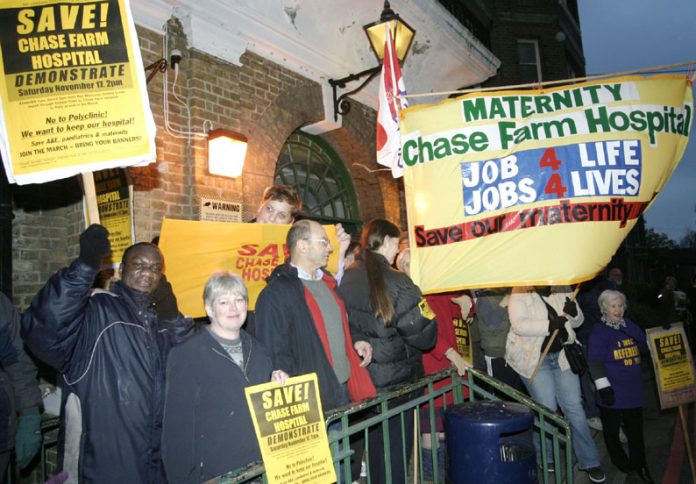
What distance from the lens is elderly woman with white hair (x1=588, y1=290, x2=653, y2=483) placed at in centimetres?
483

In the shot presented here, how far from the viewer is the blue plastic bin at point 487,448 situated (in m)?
3.24

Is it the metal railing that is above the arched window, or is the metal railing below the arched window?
below

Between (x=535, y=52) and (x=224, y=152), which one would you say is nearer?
(x=224, y=152)

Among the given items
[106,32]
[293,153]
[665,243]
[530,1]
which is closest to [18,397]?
[106,32]

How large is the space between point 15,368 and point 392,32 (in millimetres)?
5208

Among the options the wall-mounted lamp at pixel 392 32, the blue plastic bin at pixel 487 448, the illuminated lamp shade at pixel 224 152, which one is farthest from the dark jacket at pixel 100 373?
the wall-mounted lamp at pixel 392 32

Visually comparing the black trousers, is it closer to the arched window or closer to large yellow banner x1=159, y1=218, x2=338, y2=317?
large yellow banner x1=159, y1=218, x2=338, y2=317

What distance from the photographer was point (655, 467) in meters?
5.29

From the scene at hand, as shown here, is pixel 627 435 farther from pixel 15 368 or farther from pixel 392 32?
pixel 15 368

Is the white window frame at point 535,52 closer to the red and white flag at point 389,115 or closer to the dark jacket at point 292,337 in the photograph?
the red and white flag at point 389,115

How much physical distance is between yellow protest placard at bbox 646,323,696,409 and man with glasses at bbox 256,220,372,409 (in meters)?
3.35

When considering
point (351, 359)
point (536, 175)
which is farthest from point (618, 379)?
point (351, 359)

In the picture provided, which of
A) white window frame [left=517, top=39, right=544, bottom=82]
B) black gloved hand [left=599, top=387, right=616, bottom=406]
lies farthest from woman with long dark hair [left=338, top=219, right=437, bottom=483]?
white window frame [left=517, top=39, right=544, bottom=82]

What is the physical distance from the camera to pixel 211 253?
419 cm
